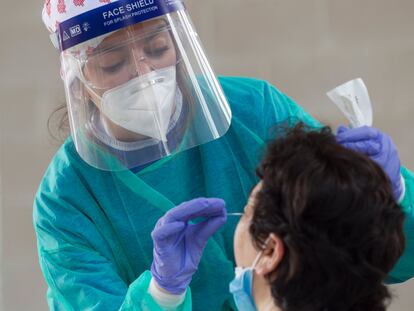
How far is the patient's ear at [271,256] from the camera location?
134 cm

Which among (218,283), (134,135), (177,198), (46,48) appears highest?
(46,48)

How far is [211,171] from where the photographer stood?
1797 mm

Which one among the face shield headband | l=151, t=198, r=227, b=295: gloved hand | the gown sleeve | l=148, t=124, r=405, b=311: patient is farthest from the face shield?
l=148, t=124, r=405, b=311: patient

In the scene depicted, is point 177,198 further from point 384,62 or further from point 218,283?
point 384,62

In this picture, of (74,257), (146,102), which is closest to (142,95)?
(146,102)

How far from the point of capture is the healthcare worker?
167 centimetres

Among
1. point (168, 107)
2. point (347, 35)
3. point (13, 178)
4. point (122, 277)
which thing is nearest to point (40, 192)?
point (122, 277)

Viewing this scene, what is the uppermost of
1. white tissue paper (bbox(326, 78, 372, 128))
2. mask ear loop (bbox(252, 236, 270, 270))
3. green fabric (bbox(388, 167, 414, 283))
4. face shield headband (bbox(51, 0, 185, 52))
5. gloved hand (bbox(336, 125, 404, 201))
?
face shield headband (bbox(51, 0, 185, 52))

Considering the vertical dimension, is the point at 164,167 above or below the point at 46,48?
below

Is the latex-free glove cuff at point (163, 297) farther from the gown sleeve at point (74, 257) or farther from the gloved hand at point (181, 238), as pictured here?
the gown sleeve at point (74, 257)

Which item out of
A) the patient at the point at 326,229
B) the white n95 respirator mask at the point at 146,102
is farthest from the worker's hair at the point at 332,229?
the white n95 respirator mask at the point at 146,102

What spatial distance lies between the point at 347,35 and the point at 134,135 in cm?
101

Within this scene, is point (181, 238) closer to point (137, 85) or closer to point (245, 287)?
point (245, 287)

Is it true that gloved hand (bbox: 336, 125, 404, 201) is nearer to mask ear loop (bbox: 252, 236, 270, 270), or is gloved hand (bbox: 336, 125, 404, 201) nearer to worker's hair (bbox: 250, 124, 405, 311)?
worker's hair (bbox: 250, 124, 405, 311)
